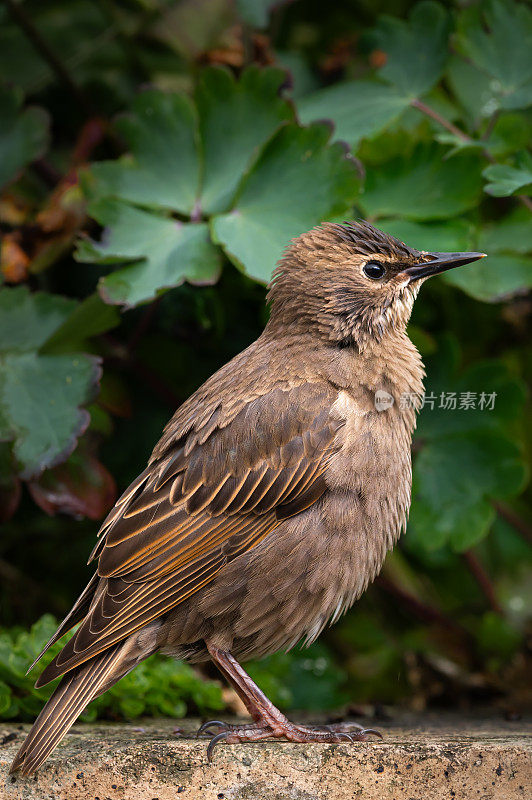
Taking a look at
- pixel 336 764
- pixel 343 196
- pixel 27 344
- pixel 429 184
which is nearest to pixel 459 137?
pixel 429 184

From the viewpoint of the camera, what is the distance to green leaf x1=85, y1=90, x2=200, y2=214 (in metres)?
3.89

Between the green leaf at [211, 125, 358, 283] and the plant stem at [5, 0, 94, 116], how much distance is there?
130 centimetres

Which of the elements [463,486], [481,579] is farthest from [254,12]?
[481,579]

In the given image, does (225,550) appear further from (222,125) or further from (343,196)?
(222,125)

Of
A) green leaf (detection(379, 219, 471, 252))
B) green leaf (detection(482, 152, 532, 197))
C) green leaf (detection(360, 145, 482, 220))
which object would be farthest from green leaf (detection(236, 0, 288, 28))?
green leaf (detection(482, 152, 532, 197))

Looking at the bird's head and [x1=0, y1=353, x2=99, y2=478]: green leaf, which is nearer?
the bird's head

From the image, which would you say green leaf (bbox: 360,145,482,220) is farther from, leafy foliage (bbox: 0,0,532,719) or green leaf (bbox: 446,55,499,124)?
green leaf (bbox: 446,55,499,124)

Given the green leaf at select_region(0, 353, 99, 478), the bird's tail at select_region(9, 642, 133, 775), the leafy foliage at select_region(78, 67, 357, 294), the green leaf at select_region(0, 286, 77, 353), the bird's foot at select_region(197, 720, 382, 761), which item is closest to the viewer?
the bird's tail at select_region(9, 642, 133, 775)

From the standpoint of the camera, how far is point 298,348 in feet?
10.5

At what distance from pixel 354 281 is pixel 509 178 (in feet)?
2.74

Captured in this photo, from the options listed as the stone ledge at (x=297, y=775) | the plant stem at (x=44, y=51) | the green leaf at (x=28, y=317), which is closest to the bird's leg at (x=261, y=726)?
the stone ledge at (x=297, y=775)

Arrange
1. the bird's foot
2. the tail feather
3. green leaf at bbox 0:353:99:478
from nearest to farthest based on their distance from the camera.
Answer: the bird's foot < the tail feather < green leaf at bbox 0:353:99:478

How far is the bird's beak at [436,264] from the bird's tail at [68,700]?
1638mm

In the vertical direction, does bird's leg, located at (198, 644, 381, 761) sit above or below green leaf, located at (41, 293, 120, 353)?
below
